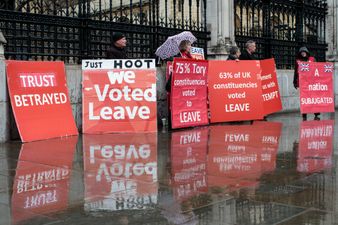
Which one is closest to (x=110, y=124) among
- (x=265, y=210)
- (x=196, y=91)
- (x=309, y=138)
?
(x=196, y=91)

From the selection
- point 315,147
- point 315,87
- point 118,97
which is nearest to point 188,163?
point 315,147

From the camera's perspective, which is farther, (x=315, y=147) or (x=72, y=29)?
(x=72, y=29)

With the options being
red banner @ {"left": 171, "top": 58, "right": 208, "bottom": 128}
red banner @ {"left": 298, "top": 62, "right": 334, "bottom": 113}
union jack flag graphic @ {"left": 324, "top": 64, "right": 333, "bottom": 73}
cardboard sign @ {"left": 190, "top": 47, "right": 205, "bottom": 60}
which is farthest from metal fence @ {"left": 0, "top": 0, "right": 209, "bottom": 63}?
union jack flag graphic @ {"left": 324, "top": 64, "right": 333, "bottom": 73}

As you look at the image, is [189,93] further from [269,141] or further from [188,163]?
[188,163]

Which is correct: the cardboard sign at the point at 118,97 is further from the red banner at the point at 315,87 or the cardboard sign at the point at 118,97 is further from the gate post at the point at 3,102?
the red banner at the point at 315,87

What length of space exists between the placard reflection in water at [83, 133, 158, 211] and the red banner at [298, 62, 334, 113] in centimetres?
529

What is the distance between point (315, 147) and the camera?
7371 mm

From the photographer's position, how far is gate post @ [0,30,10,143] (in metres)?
7.90

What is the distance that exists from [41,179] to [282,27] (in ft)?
36.7

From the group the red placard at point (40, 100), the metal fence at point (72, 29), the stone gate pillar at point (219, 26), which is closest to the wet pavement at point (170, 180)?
the red placard at point (40, 100)

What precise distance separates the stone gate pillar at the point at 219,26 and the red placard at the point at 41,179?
18.4ft

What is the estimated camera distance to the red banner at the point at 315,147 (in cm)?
598

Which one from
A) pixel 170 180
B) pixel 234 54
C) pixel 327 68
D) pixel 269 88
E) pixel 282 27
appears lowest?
pixel 170 180

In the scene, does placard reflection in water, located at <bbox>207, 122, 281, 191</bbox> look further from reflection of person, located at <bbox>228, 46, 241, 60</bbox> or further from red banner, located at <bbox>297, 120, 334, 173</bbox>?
reflection of person, located at <bbox>228, 46, 241, 60</bbox>
